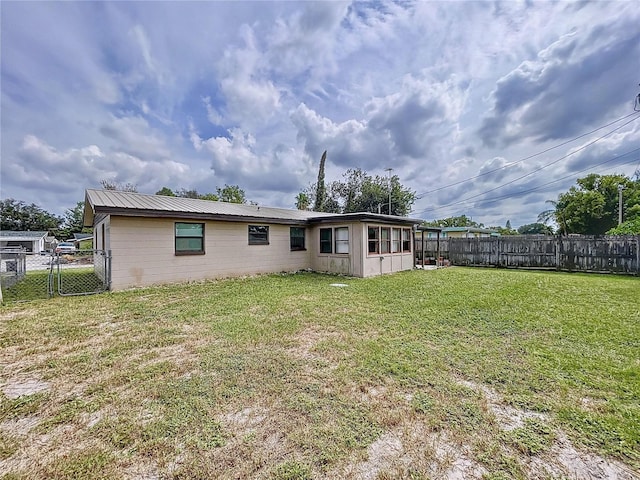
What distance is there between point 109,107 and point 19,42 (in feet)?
17.6

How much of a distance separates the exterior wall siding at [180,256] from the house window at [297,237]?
0.89ft

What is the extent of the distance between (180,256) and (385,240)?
312 inches

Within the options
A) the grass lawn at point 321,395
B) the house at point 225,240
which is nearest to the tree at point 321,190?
the house at point 225,240

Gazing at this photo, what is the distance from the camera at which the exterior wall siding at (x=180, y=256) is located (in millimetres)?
7836

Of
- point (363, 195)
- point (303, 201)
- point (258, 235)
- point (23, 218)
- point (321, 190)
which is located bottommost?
point (258, 235)

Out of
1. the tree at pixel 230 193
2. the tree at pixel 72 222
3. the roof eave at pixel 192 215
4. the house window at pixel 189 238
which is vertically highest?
the tree at pixel 230 193

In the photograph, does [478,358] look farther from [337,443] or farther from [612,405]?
[337,443]

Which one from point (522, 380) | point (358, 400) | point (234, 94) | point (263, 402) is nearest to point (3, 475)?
point (263, 402)

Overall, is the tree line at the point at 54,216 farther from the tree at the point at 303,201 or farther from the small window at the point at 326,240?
the small window at the point at 326,240

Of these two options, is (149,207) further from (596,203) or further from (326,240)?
(596,203)

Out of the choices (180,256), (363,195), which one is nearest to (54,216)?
(363,195)

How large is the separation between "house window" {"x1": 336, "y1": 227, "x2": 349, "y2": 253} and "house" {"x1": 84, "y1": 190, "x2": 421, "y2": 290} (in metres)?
0.04

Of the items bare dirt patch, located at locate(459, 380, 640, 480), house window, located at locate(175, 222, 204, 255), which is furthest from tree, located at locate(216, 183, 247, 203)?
bare dirt patch, located at locate(459, 380, 640, 480)

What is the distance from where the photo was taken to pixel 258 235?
11.0 metres
